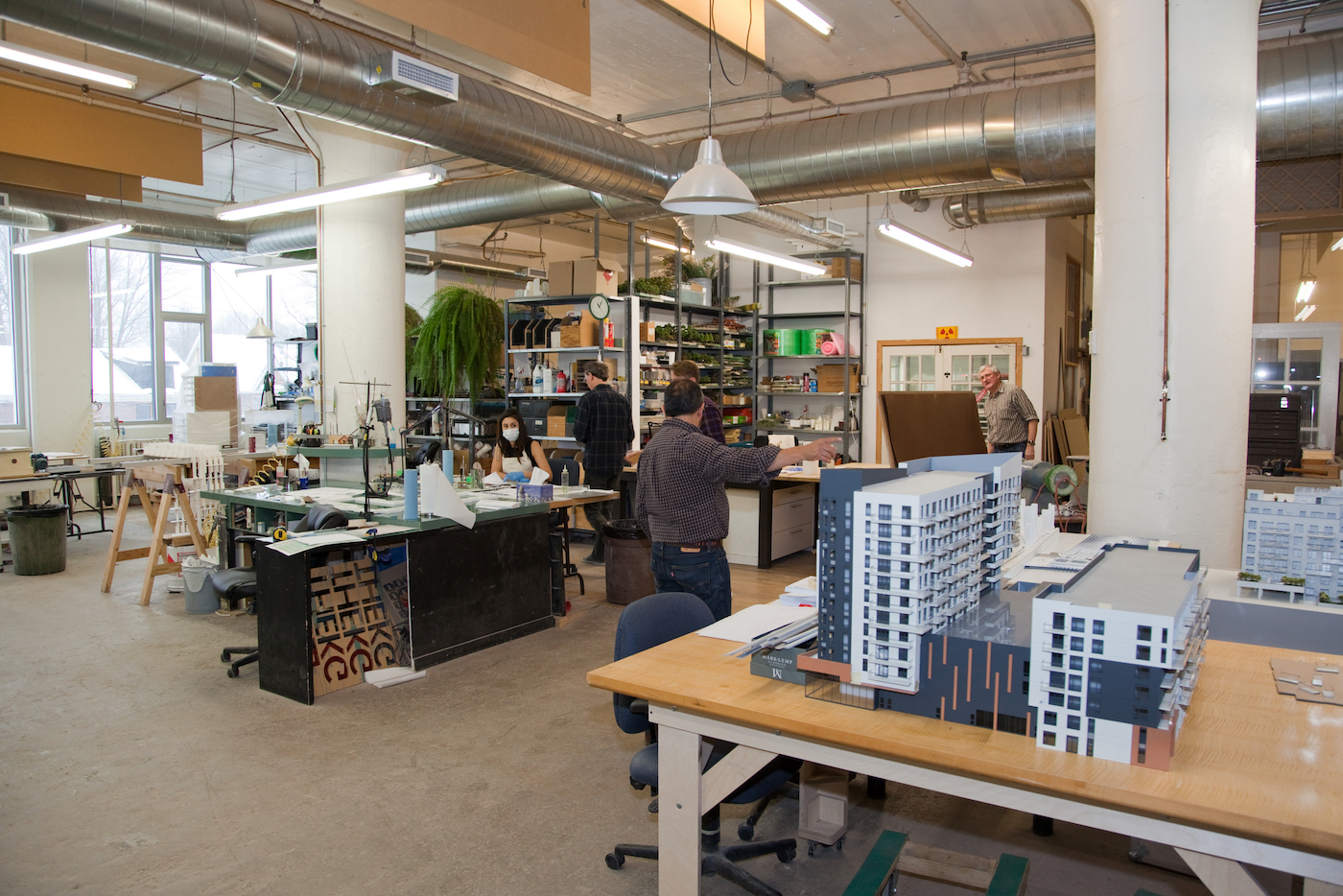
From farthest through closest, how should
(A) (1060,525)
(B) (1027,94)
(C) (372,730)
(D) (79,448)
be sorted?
1. (D) (79,448)
2. (B) (1027,94)
3. (A) (1060,525)
4. (C) (372,730)

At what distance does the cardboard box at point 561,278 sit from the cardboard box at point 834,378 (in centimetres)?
368

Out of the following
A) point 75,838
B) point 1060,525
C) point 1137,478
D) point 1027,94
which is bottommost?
point 75,838

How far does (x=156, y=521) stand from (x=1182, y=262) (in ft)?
22.9

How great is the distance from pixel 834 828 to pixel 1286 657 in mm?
1557

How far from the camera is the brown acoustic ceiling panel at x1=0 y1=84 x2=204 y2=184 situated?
6.29 metres

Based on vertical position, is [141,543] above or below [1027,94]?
below

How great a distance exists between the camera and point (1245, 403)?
3.74 metres

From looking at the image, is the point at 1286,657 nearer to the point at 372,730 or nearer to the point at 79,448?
the point at 372,730

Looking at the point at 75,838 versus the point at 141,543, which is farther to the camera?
the point at 141,543

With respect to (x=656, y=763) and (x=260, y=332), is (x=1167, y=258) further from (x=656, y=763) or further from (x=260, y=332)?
(x=260, y=332)

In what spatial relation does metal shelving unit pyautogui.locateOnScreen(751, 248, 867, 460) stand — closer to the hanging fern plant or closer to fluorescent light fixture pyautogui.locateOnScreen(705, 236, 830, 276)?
fluorescent light fixture pyautogui.locateOnScreen(705, 236, 830, 276)

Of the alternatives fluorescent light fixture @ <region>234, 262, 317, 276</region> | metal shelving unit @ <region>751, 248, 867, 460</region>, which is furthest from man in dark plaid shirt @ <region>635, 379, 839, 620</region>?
fluorescent light fixture @ <region>234, 262, 317, 276</region>


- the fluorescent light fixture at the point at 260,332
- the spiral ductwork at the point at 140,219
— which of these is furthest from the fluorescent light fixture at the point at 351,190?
the fluorescent light fixture at the point at 260,332

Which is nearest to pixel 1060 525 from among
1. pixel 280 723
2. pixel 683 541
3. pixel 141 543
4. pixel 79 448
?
pixel 683 541
